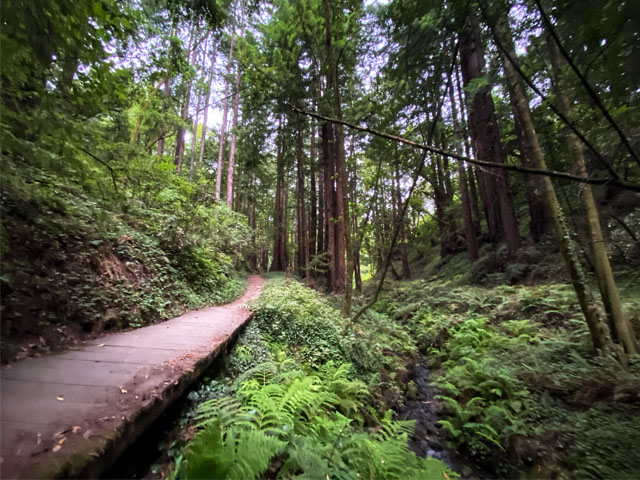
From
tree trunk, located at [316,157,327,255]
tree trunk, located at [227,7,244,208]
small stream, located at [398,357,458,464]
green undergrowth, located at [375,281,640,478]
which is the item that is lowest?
small stream, located at [398,357,458,464]

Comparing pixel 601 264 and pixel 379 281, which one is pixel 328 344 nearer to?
pixel 379 281

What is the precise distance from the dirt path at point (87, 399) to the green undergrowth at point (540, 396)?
3899 mm

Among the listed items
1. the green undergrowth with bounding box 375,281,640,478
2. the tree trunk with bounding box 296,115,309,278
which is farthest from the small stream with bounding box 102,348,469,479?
the tree trunk with bounding box 296,115,309,278

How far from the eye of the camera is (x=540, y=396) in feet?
12.0

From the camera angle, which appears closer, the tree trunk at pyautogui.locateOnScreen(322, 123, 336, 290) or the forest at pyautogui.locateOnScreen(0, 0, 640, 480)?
the forest at pyautogui.locateOnScreen(0, 0, 640, 480)

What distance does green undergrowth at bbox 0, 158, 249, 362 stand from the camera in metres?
2.43

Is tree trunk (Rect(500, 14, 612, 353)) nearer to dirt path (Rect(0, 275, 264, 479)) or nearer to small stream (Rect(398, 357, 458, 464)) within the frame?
small stream (Rect(398, 357, 458, 464))

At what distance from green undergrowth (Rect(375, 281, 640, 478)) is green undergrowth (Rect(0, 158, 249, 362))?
5127 mm

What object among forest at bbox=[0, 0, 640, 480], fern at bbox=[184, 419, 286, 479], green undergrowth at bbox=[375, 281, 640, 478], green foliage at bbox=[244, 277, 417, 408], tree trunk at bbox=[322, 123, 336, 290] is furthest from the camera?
tree trunk at bbox=[322, 123, 336, 290]

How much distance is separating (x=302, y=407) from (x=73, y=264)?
344 cm

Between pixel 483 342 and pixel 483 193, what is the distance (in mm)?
9143

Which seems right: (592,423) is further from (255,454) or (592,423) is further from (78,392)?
(78,392)

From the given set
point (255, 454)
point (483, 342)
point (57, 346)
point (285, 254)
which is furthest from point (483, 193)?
point (57, 346)

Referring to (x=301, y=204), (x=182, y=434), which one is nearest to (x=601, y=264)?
(x=182, y=434)
